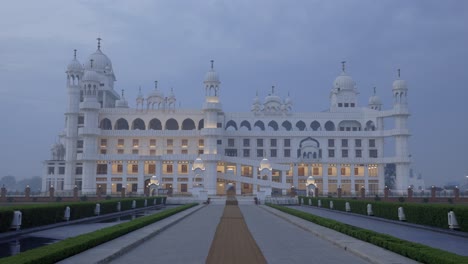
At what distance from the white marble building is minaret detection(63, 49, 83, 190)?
20cm

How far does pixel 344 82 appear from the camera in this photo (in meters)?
107

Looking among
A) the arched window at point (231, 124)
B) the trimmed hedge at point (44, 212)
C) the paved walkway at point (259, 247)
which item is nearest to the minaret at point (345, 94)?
the arched window at point (231, 124)

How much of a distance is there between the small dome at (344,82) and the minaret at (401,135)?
13790 mm

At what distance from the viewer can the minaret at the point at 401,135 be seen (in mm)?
90750

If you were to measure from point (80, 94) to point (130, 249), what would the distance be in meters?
88.9

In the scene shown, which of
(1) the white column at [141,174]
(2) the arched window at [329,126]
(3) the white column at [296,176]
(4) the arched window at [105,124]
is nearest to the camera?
(1) the white column at [141,174]

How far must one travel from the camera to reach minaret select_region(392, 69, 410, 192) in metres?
90.8

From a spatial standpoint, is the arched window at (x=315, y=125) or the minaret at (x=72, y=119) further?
the arched window at (x=315, y=125)

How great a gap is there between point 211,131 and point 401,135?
1456 inches

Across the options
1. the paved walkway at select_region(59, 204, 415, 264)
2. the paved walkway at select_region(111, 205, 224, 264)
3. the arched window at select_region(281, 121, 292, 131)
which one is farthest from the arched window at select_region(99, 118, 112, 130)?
the paved walkway at select_region(111, 205, 224, 264)

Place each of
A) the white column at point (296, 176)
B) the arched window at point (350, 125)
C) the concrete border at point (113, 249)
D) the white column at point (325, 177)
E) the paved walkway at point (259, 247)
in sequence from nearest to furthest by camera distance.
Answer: the concrete border at point (113, 249)
the paved walkway at point (259, 247)
the white column at point (325, 177)
the white column at point (296, 176)
the arched window at point (350, 125)

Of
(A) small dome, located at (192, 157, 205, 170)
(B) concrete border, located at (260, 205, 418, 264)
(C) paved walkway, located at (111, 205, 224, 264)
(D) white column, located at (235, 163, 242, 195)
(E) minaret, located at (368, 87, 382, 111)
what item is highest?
(E) minaret, located at (368, 87, 382, 111)

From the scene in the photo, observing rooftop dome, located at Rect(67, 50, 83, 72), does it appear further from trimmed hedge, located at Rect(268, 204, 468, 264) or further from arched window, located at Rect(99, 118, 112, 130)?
trimmed hedge, located at Rect(268, 204, 468, 264)

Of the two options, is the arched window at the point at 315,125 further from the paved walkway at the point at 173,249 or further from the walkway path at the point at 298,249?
the paved walkway at the point at 173,249
